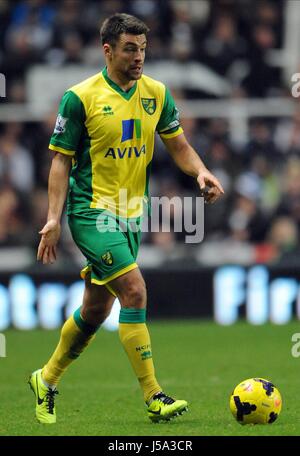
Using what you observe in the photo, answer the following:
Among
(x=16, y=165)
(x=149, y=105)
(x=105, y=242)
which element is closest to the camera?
(x=105, y=242)

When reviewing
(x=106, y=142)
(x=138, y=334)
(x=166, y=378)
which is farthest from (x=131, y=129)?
(x=166, y=378)

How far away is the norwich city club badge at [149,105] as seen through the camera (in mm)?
8188

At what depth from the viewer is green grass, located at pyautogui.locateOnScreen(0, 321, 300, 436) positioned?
760 centimetres

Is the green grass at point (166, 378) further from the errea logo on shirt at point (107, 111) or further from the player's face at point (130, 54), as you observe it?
the player's face at point (130, 54)

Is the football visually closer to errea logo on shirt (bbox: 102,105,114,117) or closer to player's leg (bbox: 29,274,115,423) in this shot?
player's leg (bbox: 29,274,115,423)

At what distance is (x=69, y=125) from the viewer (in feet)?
26.1

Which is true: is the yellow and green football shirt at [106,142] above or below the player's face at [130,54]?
below

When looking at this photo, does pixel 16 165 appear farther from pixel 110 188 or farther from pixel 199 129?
pixel 110 188

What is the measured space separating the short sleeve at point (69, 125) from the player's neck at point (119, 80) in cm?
31

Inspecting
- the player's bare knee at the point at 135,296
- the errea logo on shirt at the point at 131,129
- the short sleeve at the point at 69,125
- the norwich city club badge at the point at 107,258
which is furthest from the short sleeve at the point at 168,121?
the player's bare knee at the point at 135,296

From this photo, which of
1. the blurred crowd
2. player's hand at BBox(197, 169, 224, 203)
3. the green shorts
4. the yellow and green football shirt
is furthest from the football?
the blurred crowd

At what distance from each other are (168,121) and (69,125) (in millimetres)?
748

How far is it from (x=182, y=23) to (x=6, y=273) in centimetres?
514
